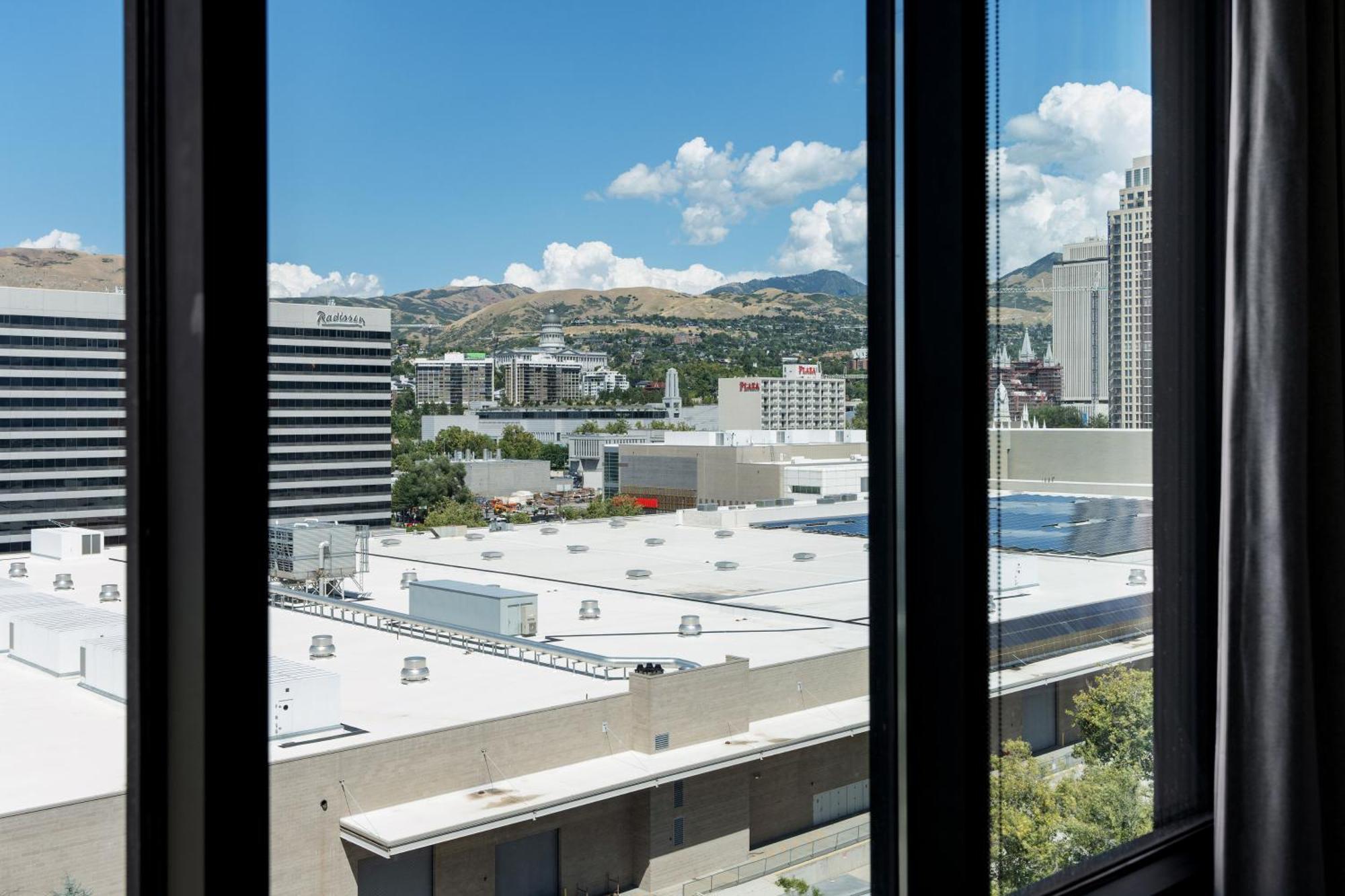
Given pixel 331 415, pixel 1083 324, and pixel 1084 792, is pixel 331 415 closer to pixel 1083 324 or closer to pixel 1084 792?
pixel 1083 324

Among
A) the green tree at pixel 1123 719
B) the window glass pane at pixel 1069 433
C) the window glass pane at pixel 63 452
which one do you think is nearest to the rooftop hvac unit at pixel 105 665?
the window glass pane at pixel 63 452

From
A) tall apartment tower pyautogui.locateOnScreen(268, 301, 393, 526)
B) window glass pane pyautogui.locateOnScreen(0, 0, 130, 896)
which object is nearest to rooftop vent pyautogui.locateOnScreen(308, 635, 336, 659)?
tall apartment tower pyautogui.locateOnScreen(268, 301, 393, 526)

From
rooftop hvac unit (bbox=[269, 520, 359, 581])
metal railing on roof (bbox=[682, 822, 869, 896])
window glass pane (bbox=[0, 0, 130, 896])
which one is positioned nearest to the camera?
window glass pane (bbox=[0, 0, 130, 896])

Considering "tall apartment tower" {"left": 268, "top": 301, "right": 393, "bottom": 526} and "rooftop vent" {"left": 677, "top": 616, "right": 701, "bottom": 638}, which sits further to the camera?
"rooftop vent" {"left": 677, "top": 616, "right": 701, "bottom": 638}

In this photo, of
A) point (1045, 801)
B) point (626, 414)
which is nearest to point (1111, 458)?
point (1045, 801)

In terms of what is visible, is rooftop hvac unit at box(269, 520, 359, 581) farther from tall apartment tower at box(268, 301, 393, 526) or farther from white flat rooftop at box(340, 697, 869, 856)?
white flat rooftop at box(340, 697, 869, 856)

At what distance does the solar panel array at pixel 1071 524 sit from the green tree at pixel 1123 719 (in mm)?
248

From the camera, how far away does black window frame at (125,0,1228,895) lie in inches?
31.9

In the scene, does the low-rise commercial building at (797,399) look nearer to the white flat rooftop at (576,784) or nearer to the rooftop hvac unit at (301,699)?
the white flat rooftop at (576,784)

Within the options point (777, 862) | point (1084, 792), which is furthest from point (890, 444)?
point (1084, 792)

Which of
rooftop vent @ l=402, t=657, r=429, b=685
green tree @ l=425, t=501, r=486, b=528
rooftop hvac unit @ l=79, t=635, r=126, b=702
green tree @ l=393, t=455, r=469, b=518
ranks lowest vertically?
rooftop vent @ l=402, t=657, r=429, b=685

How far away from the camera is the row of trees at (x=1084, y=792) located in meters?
1.65

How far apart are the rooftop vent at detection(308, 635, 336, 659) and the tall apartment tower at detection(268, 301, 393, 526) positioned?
0.38 ft

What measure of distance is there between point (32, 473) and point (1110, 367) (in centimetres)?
178
